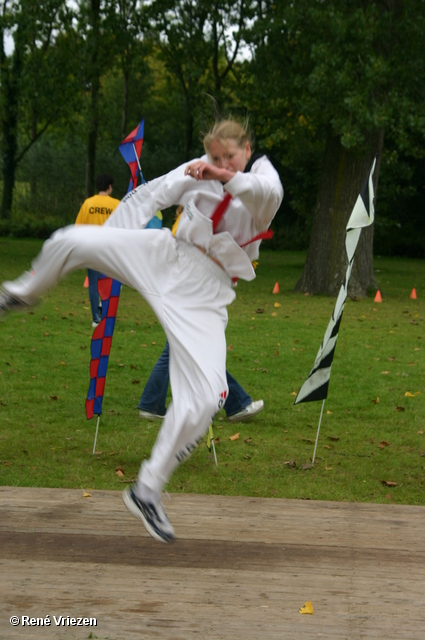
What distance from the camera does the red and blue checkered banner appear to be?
624cm

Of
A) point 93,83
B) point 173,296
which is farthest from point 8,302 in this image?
point 93,83

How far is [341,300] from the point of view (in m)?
5.97

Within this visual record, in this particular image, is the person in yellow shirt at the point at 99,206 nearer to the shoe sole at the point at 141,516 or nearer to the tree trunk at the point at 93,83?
the shoe sole at the point at 141,516

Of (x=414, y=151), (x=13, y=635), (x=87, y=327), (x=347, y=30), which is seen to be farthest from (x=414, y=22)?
(x=13, y=635)

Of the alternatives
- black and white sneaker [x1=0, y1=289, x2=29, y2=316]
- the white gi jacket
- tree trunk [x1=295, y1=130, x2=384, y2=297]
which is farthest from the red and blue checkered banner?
tree trunk [x1=295, y1=130, x2=384, y2=297]

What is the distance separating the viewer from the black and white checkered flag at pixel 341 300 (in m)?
5.89

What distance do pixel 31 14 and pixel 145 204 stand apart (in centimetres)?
2239

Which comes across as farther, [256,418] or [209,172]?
[256,418]

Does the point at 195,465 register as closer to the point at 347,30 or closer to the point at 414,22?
the point at 347,30

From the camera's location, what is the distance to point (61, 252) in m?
4.27

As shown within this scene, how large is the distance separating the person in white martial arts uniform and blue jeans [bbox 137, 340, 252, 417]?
2881mm

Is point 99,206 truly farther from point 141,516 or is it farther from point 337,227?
point 337,227

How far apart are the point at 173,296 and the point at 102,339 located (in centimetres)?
219

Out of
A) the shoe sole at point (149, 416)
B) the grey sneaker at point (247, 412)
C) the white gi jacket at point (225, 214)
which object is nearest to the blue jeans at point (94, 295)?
the shoe sole at point (149, 416)
